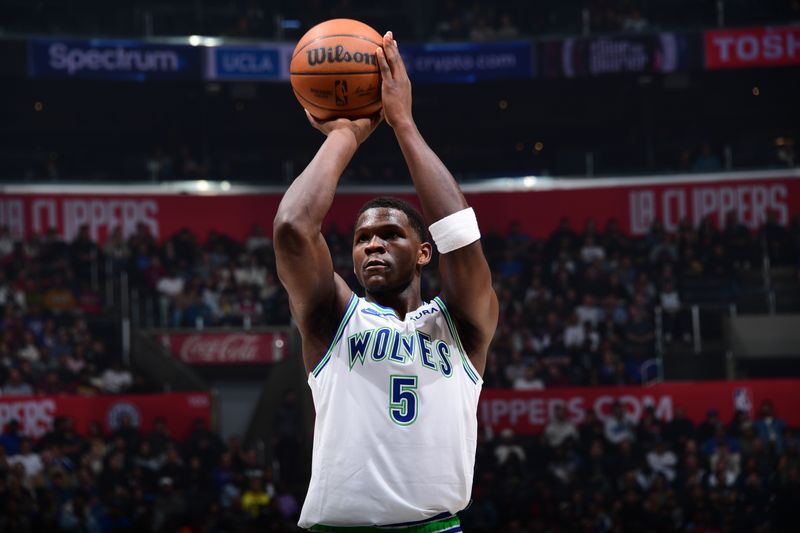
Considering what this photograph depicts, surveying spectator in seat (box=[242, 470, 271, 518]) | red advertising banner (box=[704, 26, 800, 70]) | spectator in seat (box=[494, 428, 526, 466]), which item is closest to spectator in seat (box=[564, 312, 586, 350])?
spectator in seat (box=[494, 428, 526, 466])

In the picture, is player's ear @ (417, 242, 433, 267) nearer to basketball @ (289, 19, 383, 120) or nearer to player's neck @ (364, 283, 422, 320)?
player's neck @ (364, 283, 422, 320)

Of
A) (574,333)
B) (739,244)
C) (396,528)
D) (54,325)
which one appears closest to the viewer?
(396,528)

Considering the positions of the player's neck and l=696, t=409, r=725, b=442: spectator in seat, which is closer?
the player's neck

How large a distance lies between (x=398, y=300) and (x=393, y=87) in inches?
28.6

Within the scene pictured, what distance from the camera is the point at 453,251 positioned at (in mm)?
3857

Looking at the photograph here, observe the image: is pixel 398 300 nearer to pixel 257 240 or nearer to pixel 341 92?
pixel 341 92

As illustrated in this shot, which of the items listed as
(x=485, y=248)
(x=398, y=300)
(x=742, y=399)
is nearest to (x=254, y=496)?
(x=742, y=399)

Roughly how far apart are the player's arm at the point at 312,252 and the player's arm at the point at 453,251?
213 millimetres

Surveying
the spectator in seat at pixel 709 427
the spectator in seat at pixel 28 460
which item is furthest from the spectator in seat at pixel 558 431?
the spectator in seat at pixel 28 460

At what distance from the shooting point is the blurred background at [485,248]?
14898 mm

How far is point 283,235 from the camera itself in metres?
3.73

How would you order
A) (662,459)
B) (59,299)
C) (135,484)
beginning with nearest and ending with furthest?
1. (135,484)
2. (662,459)
3. (59,299)

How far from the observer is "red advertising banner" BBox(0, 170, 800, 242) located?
2250 cm

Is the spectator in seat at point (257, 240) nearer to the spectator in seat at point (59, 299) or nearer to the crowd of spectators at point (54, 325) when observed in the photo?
the crowd of spectators at point (54, 325)
